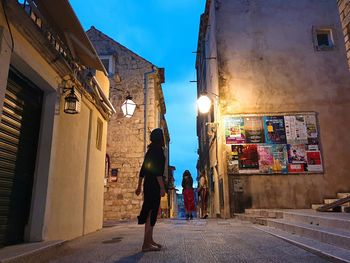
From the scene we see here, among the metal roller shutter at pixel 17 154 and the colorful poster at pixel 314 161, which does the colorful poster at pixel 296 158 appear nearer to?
the colorful poster at pixel 314 161

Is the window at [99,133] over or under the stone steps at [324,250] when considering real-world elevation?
over

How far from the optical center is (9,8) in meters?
3.47

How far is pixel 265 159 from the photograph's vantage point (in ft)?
33.8

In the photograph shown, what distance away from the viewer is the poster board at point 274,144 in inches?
405

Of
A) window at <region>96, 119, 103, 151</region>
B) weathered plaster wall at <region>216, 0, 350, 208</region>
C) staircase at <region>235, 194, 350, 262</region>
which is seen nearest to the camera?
staircase at <region>235, 194, 350, 262</region>

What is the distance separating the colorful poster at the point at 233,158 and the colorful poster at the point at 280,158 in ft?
3.87

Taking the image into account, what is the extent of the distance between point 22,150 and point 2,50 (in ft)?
5.33

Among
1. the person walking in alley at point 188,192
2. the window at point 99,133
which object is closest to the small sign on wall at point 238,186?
the person walking in alley at point 188,192

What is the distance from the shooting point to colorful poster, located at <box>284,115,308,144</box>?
10453 mm

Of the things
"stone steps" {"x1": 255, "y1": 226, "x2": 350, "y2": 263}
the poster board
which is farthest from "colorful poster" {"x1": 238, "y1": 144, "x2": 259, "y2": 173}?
"stone steps" {"x1": 255, "y1": 226, "x2": 350, "y2": 263}

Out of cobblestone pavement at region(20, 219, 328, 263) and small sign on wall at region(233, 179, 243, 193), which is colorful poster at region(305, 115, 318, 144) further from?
cobblestone pavement at region(20, 219, 328, 263)

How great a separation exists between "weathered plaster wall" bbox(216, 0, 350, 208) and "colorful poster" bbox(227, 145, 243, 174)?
0.59 metres

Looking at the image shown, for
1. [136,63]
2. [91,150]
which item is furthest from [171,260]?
[136,63]

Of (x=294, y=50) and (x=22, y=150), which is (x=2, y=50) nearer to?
(x=22, y=150)
